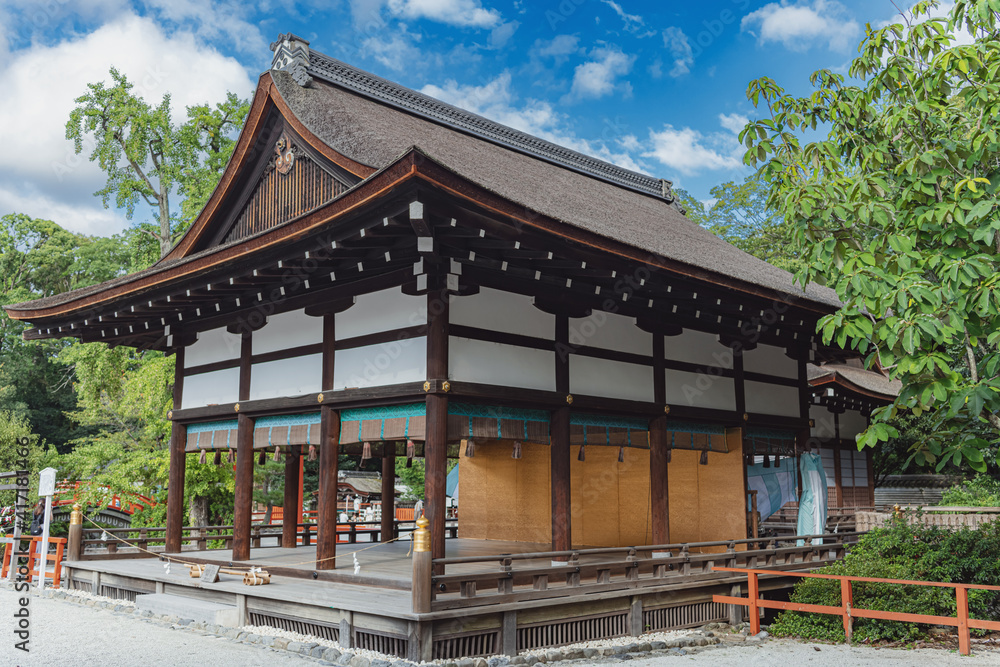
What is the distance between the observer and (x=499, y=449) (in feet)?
46.5

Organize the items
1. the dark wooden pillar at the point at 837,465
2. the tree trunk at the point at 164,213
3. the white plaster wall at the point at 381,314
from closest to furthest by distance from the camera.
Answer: the white plaster wall at the point at 381,314, the dark wooden pillar at the point at 837,465, the tree trunk at the point at 164,213

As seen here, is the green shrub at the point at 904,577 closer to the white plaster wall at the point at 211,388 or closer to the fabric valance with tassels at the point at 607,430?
the fabric valance with tassels at the point at 607,430

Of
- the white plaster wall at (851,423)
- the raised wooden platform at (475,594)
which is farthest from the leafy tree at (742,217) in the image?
the raised wooden platform at (475,594)

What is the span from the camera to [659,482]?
10.2 metres

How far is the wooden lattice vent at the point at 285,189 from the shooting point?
391 inches

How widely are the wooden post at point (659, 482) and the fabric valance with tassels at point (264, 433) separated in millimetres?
4465

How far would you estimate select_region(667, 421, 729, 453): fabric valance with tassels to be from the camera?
10.7 m

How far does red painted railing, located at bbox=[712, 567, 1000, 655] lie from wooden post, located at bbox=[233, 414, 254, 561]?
6.35 meters

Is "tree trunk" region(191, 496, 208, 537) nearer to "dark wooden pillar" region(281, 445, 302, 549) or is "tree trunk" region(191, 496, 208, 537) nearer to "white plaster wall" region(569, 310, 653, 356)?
"dark wooden pillar" region(281, 445, 302, 549)

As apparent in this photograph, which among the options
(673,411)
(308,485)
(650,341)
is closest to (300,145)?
(650,341)

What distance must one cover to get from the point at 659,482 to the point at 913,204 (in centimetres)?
461

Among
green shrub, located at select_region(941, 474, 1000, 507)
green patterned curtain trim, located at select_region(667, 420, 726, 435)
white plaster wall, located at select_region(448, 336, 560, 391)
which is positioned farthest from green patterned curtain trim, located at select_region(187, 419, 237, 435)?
green shrub, located at select_region(941, 474, 1000, 507)

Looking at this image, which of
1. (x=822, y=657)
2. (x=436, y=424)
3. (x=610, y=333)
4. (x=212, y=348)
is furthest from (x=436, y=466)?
(x=212, y=348)

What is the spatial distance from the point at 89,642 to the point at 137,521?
11.5 metres
